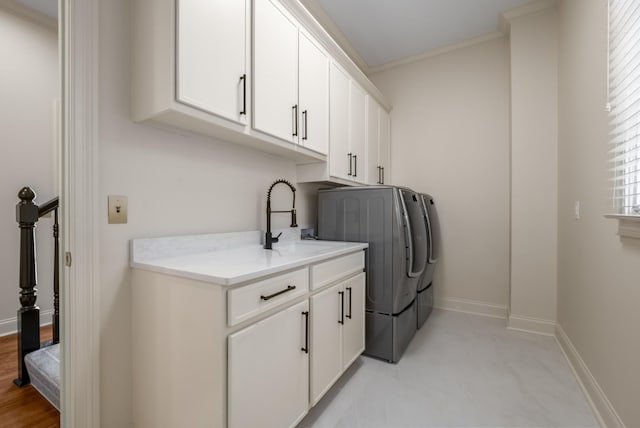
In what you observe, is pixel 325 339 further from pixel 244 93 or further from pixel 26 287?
pixel 26 287

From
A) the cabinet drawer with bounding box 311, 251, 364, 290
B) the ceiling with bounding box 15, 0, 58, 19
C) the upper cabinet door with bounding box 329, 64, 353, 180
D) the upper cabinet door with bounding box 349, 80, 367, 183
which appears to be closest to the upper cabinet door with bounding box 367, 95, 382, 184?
the upper cabinet door with bounding box 349, 80, 367, 183

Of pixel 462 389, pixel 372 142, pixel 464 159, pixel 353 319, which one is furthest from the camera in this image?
pixel 464 159

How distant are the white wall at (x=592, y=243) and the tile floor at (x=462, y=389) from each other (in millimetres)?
191

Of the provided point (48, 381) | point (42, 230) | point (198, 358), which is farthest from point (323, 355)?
point (42, 230)

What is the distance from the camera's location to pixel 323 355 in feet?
4.89

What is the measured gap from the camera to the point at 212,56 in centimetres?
126

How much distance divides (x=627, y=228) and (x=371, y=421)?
1468 millimetres

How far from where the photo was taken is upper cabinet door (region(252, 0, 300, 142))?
150 cm

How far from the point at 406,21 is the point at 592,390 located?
305 cm

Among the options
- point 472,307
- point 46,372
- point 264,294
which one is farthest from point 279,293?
point 472,307

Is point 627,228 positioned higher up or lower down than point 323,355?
higher up

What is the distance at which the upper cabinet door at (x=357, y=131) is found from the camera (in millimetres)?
2498

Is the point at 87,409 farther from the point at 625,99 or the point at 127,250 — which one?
the point at 625,99

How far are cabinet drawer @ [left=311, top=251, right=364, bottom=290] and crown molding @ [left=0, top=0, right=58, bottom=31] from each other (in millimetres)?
3357
